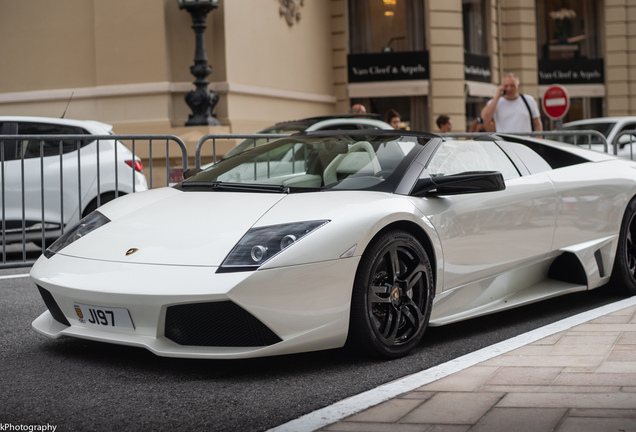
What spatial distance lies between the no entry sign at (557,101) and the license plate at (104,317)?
42.3 ft

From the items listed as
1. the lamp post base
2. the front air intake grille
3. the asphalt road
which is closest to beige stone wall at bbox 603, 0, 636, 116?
the lamp post base

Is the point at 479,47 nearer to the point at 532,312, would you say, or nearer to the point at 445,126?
the point at 445,126

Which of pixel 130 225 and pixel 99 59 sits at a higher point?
pixel 99 59

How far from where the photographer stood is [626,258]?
5285 mm

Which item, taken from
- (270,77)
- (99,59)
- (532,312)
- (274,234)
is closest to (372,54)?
(270,77)

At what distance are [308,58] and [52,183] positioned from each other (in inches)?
509

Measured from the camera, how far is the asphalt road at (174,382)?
9.33 ft

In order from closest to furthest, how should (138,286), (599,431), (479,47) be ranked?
(599,431)
(138,286)
(479,47)

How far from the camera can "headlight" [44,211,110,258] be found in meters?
3.85

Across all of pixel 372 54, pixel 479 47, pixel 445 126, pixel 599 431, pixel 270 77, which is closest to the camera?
pixel 599 431

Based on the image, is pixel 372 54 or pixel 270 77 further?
pixel 372 54

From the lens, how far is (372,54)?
2147 centimetres

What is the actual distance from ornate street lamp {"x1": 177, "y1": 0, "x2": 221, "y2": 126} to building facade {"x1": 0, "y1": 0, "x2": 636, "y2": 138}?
29 cm

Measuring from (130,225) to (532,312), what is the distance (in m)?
2.56
